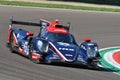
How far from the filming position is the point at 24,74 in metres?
14.0

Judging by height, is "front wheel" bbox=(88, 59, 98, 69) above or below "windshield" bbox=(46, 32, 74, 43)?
below

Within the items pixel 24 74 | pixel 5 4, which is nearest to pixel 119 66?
pixel 24 74

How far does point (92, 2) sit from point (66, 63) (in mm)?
23413

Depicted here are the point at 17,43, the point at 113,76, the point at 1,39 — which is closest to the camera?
the point at 113,76

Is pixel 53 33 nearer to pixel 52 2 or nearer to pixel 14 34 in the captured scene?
pixel 14 34

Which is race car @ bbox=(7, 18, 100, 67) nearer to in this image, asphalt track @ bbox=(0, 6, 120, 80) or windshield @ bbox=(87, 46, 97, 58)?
windshield @ bbox=(87, 46, 97, 58)

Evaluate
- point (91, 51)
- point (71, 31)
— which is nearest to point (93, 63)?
point (91, 51)

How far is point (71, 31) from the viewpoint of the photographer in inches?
970

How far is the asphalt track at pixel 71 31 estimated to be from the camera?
46.9ft

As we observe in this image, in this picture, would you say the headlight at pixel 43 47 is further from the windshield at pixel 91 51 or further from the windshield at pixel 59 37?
the windshield at pixel 91 51

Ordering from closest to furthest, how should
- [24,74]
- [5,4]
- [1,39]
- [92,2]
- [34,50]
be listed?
[24,74] < [34,50] < [1,39] < [5,4] < [92,2]

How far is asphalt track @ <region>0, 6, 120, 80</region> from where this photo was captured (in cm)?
1430

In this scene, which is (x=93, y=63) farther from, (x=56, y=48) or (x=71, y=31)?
(x=71, y=31)

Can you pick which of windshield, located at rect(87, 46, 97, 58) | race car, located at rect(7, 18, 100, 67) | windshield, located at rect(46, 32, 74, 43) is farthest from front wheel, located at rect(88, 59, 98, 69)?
windshield, located at rect(46, 32, 74, 43)
